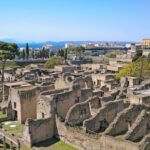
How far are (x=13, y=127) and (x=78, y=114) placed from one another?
323 inches

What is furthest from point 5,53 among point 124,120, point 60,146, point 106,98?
point 124,120

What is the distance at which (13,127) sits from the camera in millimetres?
36594

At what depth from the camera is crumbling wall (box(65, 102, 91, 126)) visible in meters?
32.7

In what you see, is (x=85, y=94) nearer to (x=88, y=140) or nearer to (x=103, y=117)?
(x=103, y=117)

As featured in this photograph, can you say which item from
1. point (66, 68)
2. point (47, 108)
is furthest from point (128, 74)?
point (47, 108)

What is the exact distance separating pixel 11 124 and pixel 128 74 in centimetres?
3456

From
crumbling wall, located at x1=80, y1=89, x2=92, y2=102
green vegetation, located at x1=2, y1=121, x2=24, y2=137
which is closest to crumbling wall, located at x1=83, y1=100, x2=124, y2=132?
crumbling wall, located at x1=80, y1=89, x2=92, y2=102

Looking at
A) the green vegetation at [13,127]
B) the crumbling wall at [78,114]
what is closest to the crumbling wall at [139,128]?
the crumbling wall at [78,114]

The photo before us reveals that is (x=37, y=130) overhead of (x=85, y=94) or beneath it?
beneath

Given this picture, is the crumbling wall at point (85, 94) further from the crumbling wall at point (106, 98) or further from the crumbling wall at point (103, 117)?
the crumbling wall at point (103, 117)

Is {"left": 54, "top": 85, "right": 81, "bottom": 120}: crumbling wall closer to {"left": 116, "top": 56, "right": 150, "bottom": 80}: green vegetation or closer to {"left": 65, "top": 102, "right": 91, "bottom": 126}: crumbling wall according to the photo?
{"left": 65, "top": 102, "right": 91, "bottom": 126}: crumbling wall

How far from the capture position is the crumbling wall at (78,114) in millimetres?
32719

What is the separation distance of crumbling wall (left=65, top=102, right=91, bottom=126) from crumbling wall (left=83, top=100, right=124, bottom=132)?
2.32m

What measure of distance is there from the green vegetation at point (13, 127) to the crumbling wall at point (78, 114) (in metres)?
5.66
